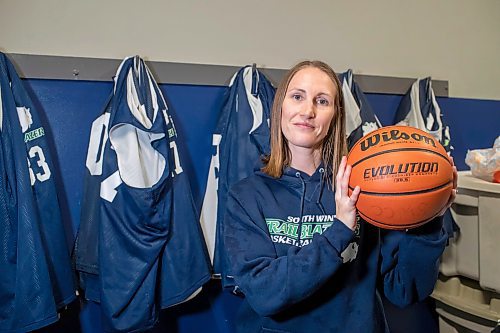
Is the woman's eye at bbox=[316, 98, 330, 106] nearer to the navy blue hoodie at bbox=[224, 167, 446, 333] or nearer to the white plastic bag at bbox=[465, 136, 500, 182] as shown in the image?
the navy blue hoodie at bbox=[224, 167, 446, 333]

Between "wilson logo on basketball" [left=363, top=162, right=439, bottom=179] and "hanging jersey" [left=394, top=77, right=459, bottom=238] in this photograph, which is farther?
"hanging jersey" [left=394, top=77, right=459, bottom=238]

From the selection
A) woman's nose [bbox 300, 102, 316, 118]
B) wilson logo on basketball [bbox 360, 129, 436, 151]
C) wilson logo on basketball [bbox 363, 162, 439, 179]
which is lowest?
wilson logo on basketball [bbox 363, 162, 439, 179]

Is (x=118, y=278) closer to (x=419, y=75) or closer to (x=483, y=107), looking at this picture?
(x=419, y=75)

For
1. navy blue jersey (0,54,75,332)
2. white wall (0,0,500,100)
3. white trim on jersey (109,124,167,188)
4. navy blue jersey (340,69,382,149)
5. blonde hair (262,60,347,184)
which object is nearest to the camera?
blonde hair (262,60,347,184)

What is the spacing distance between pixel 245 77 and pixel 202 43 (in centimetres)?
21

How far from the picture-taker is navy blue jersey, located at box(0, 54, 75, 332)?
51.3 inches

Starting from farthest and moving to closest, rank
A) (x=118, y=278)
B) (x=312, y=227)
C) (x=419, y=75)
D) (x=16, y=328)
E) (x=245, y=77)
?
(x=419, y=75), (x=245, y=77), (x=118, y=278), (x=16, y=328), (x=312, y=227)

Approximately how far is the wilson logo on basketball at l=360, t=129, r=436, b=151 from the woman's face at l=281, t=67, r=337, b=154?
137mm

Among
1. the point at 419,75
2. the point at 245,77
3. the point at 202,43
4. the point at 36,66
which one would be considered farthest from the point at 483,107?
the point at 36,66

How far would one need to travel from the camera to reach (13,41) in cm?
145

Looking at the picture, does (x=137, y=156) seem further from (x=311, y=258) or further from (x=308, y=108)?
(x=311, y=258)

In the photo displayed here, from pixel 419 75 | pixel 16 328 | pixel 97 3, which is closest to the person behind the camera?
pixel 16 328

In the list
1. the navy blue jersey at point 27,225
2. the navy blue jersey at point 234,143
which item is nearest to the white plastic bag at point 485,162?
the navy blue jersey at point 234,143

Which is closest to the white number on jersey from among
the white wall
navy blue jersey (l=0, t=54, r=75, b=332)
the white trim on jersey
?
navy blue jersey (l=0, t=54, r=75, b=332)
